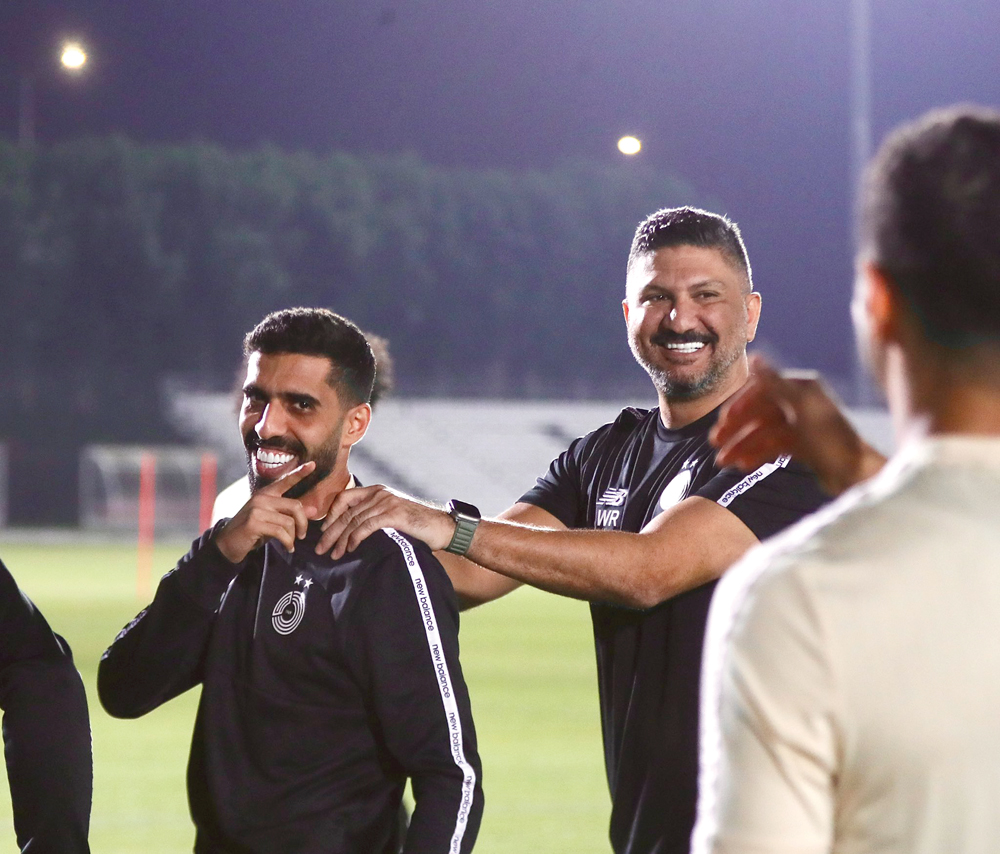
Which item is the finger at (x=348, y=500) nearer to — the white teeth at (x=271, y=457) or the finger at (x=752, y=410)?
the white teeth at (x=271, y=457)

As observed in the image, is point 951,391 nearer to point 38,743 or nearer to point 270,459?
point 38,743

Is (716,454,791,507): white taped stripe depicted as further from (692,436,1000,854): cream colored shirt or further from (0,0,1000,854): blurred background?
(0,0,1000,854): blurred background

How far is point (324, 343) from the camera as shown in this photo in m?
3.13

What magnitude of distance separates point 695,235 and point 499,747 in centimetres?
582

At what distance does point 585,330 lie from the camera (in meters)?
57.8

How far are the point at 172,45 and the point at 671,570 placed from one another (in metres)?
79.1

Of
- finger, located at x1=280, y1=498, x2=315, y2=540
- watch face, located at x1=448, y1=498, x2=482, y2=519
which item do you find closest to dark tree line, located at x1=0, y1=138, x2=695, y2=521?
watch face, located at x1=448, y1=498, x2=482, y2=519

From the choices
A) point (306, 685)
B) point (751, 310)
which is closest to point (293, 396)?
point (306, 685)

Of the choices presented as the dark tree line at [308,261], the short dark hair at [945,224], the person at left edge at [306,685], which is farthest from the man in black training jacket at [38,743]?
the dark tree line at [308,261]

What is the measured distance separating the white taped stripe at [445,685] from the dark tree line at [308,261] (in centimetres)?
4475

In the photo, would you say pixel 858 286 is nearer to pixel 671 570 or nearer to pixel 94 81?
pixel 671 570

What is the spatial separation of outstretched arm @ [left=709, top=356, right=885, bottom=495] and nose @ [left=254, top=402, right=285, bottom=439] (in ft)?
4.64

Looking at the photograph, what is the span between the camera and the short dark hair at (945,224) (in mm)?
1230

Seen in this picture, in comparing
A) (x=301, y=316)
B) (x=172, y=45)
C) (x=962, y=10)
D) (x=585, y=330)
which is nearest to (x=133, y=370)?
(x=585, y=330)
